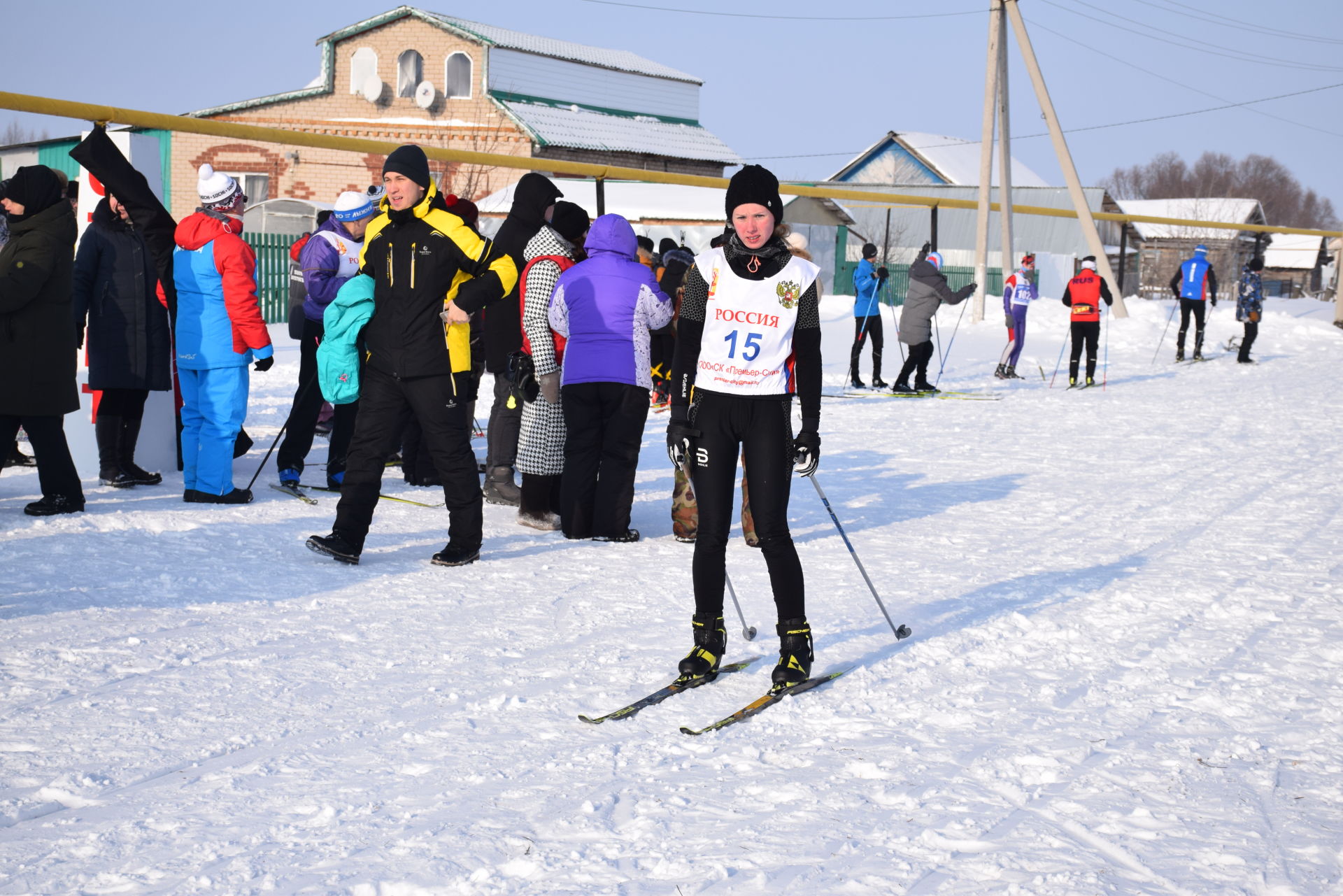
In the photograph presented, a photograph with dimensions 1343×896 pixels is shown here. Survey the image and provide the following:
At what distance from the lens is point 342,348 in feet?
22.6

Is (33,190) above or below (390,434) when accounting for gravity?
above

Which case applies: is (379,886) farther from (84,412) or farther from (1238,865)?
(84,412)

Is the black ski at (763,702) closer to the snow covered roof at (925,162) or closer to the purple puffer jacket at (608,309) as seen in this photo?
the purple puffer jacket at (608,309)

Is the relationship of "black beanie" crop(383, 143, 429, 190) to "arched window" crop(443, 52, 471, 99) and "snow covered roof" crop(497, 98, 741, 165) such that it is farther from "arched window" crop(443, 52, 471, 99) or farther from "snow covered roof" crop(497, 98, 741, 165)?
"arched window" crop(443, 52, 471, 99)

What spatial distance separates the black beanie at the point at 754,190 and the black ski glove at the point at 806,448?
0.77 m

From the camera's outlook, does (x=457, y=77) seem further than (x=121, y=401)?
Yes

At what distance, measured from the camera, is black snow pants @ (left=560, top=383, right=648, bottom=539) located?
7.09 metres

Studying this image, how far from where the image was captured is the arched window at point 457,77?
3816cm

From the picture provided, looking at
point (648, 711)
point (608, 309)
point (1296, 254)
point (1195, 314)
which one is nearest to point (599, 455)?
point (608, 309)

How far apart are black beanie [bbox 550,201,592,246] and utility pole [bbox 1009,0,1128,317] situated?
19.9 metres

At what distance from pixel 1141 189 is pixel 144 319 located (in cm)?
12372

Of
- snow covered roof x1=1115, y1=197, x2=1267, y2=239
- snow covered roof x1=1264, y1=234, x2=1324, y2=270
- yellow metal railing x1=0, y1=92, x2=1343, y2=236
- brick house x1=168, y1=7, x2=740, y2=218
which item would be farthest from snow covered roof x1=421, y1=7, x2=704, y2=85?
snow covered roof x1=1264, y1=234, x2=1324, y2=270

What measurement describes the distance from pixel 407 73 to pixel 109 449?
32961mm

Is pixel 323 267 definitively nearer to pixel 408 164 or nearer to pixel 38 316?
pixel 38 316
